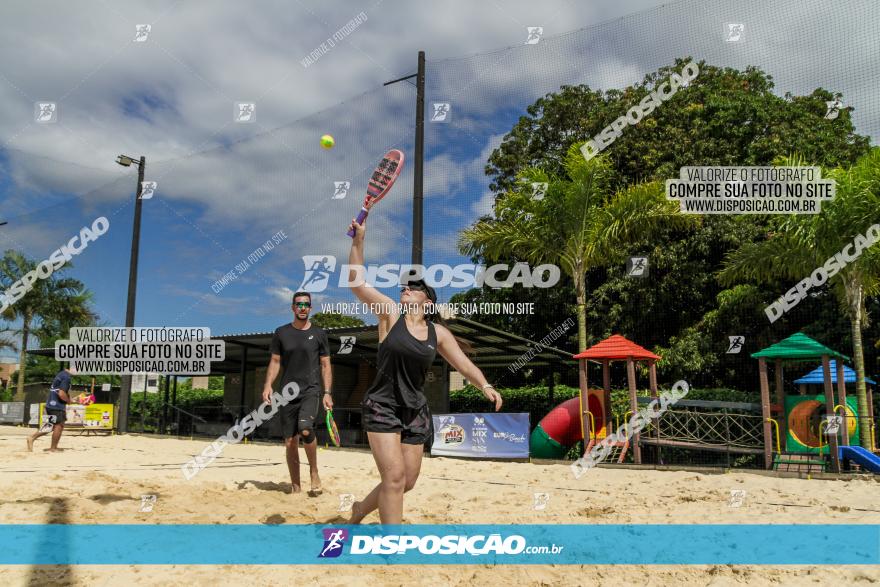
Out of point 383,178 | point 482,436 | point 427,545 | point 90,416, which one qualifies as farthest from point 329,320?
point 427,545

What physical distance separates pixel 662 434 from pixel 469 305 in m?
11.6

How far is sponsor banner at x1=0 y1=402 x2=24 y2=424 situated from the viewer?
28.4 m

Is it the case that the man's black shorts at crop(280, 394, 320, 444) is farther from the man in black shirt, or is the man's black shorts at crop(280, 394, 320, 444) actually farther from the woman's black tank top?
the woman's black tank top

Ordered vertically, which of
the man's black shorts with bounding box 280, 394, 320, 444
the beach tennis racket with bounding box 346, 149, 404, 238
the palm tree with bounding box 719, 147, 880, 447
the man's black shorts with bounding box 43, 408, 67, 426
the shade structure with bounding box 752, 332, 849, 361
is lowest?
the man's black shorts with bounding box 43, 408, 67, 426

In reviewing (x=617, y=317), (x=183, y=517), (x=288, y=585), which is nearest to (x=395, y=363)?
(x=288, y=585)

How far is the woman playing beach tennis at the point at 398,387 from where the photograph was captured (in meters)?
3.97

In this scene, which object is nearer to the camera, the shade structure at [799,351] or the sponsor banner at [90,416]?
the shade structure at [799,351]

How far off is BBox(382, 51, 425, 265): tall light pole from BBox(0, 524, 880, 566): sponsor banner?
6.65 metres

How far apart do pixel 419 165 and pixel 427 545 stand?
829 cm

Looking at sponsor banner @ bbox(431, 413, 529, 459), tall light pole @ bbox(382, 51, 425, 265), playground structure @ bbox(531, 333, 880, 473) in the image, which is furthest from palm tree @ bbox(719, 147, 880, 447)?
tall light pole @ bbox(382, 51, 425, 265)

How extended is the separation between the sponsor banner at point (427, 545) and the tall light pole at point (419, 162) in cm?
665

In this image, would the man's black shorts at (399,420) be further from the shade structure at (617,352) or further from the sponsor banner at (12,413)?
the sponsor banner at (12,413)

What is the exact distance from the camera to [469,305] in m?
25.0

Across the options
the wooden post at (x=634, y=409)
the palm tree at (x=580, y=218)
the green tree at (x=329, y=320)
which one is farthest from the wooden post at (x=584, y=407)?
the green tree at (x=329, y=320)
